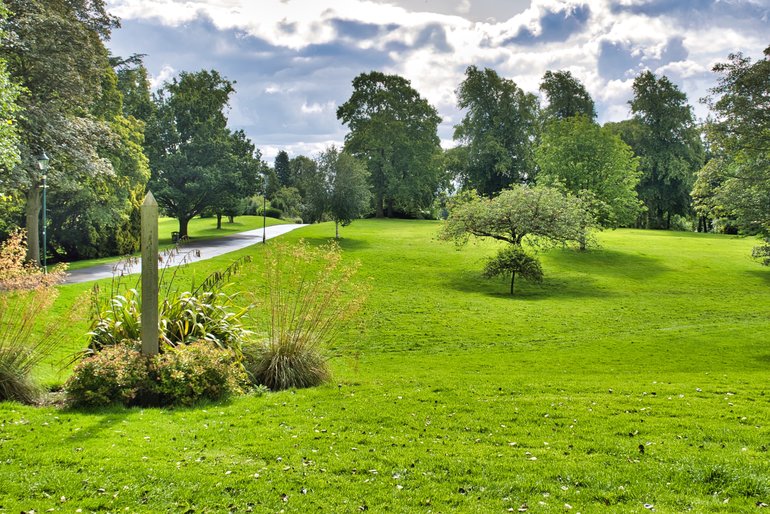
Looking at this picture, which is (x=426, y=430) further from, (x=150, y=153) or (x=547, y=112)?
(x=547, y=112)

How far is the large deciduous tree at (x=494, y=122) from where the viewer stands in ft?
199

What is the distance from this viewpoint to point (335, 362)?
14820mm


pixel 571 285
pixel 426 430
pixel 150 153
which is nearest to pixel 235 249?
pixel 150 153

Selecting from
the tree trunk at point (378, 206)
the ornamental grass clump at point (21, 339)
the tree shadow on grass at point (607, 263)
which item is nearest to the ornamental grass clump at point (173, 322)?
the ornamental grass clump at point (21, 339)

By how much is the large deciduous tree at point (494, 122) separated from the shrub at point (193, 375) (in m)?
54.0

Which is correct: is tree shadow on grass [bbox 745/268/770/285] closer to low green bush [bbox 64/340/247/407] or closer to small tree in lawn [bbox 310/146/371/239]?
small tree in lawn [bbox 310/146/371/239]

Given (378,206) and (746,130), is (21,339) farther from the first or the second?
(378,206)

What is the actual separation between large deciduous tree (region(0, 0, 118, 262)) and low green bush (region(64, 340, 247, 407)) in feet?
49.3

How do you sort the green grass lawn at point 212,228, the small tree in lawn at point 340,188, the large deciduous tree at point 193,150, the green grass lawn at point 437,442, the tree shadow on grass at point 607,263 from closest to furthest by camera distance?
the green grass lawn at point 437,442, the tree shadow on grass at point 607,263, the small tree in lawn at point 340,188, the large deciduous tree at point 193,150, the green grass lawn at point 212,228

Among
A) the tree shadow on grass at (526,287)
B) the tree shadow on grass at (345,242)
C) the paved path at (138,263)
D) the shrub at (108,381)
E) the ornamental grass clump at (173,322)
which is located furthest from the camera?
the tree shadow on grass at (345,242)

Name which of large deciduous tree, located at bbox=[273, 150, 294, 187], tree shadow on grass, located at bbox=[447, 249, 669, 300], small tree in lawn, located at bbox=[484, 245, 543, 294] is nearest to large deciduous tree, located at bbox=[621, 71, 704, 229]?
tree shadow on grass, located at bbox=[447, 249, 669, 300]

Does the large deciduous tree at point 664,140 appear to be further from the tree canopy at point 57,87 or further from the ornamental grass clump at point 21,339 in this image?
the ornamental grass clump at point 21,339

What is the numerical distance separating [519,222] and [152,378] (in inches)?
917

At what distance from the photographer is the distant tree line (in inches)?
869
